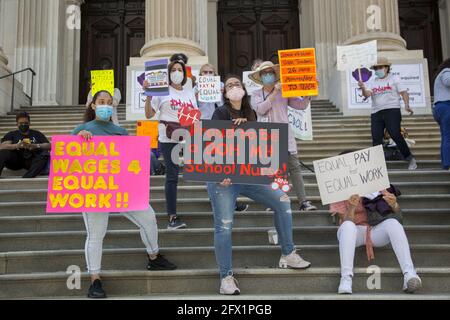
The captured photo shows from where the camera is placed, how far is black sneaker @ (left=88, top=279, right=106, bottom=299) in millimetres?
4371

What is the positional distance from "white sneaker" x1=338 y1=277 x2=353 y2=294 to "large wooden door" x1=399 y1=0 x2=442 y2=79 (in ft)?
47.2

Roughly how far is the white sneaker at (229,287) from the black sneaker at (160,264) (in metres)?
0.66

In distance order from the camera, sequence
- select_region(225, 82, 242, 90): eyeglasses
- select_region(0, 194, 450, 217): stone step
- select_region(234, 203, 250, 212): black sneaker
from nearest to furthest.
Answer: select_region(225, 82, 242, 90): eyeglasses → select_region(234, 203, 250, 212): black sneaker → select_region(0, 194, 450, 217): stone step

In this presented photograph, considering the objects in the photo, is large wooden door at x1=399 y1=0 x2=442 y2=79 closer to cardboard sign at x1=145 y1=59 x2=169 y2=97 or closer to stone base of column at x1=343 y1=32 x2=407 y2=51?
stone base of column at x1=343 y1=32 x2=407 y2=51

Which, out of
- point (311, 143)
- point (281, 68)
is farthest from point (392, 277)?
point (311, 143)

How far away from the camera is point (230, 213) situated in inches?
172

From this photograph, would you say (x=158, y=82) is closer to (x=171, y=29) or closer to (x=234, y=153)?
(x=234, y=153)

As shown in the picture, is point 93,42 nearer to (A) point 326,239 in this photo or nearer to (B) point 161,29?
(B) point 161,29

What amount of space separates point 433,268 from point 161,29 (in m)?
8.36

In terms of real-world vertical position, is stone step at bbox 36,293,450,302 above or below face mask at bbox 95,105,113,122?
below

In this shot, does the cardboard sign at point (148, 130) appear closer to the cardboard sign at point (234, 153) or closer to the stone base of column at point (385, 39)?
the cardboard sign at point (234, 153)

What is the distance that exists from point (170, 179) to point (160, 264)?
988mm

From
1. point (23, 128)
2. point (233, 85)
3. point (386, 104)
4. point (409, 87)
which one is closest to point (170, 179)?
point (233, 85)

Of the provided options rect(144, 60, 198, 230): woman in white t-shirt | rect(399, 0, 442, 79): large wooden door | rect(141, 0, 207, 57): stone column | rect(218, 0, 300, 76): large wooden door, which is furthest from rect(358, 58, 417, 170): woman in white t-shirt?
rect(399, 0, 442, 79): large wooden door
